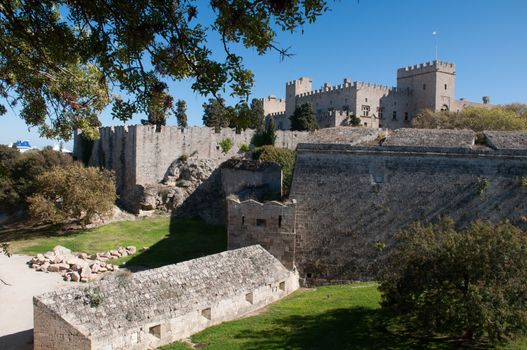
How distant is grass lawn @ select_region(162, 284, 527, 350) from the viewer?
10953 mm

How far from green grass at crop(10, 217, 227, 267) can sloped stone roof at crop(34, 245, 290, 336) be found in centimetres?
792

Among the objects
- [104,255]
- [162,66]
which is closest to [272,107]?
[104,255]

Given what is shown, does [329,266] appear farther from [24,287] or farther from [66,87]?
[24,287]

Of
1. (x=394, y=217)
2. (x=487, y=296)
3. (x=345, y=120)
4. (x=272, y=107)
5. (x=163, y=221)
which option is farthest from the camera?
(x=272, y=107)

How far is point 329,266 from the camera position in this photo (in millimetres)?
16266

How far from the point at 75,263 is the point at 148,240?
494 centimetres

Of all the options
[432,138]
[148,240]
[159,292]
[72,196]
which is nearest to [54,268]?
[148,240]

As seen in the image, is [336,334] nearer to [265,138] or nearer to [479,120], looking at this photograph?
[265,138]

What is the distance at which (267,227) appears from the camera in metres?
16.7

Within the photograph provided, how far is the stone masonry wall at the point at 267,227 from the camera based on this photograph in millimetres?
16500

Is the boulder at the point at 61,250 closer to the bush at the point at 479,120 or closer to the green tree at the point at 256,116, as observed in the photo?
the green tree at the point at 256,116

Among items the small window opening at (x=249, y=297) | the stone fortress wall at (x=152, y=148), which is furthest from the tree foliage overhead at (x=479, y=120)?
the small window opening at (x=249, y=297)

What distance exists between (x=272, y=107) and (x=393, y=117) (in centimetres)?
1700

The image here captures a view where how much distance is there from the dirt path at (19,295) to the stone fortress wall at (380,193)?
293 inches
